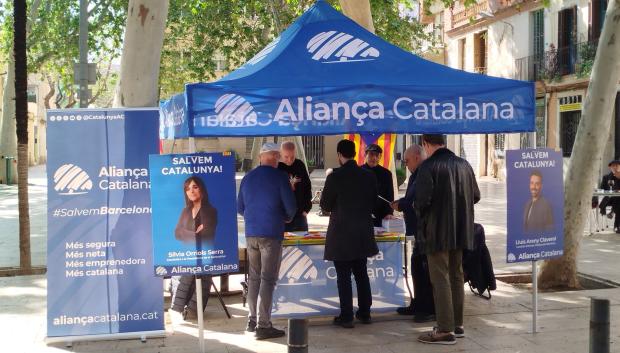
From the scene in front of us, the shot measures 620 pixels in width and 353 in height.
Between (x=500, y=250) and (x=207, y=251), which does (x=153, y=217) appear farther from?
(x=500, y=250)

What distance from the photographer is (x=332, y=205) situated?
6797 millimetres

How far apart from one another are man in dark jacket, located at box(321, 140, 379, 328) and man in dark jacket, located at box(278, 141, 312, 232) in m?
1.57

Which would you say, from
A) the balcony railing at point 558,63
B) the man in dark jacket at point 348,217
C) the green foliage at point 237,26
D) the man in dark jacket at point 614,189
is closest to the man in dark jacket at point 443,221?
the man in dark jacket at point 348,217

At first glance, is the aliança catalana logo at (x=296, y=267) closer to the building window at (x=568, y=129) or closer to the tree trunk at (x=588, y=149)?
the tree trunk at (x=588, y=149)

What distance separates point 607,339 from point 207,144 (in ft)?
158

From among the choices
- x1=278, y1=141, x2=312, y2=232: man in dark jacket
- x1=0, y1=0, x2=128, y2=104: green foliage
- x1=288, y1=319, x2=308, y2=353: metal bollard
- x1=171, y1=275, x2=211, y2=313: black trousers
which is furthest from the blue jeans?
x1=0, y1=0, x2=128, y2=104: green foliage

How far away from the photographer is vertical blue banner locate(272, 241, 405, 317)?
7.16 meters

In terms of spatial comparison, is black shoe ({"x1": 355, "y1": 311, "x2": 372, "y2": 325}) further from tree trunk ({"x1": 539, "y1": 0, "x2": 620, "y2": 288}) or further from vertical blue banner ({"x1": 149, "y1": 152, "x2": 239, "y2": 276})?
tree trunk ({"x1": 539, "y1": 0, "x2": 620, "y2": 288})

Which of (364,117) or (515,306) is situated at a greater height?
(364,117)

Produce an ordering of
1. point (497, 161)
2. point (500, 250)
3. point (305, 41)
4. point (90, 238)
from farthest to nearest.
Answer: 1. point (497, 161)
2. point (500, 250)
3. point (305, 41)
4. point (90, 238)

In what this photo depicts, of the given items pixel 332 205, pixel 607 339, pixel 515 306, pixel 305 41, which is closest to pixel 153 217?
pixel 332 205

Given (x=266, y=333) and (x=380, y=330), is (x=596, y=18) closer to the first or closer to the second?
(x=380, y=330)

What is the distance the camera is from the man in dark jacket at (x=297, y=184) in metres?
8.40

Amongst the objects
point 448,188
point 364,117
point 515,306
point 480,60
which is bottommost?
point 515,306
